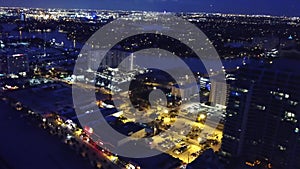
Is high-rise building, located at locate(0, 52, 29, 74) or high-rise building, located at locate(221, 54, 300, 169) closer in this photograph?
high-rise building, located at locate(221, 54, 300, 169)

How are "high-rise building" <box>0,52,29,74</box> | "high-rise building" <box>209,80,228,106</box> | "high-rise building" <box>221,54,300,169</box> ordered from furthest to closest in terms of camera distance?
1. "high-rise building" <box>0,52,29,74</box>
2. "high-rise building" <box>209,80,228,106</box>
3. "high-rise building" <box>221,54,300,169</box>

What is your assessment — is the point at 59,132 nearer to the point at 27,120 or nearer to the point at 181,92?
the point at 27,120

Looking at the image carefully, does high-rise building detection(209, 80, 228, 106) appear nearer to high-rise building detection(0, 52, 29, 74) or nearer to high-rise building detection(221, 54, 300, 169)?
high-rise building detection(221, 54, 300, 169)

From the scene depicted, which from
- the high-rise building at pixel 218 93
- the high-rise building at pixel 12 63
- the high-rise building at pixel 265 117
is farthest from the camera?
the high-rise building at pixel 12 63

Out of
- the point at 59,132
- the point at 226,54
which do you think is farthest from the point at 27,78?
the point at 226,54

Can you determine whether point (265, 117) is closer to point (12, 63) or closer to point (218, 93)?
point (218, 93)

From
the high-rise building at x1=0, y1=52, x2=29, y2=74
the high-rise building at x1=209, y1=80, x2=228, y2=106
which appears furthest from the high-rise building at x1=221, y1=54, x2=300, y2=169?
the high-rise building at x1=0, y1=52, x2=29, y2=74

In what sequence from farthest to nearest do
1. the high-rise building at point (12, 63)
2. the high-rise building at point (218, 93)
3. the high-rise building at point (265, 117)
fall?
the high-rise building at point (12, 63)
the high-rise building at point (218, 93)
the high-rise building at point (265, 117)

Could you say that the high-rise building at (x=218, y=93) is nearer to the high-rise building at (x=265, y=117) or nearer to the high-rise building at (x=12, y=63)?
the high-rise building at (x=265, y=117)

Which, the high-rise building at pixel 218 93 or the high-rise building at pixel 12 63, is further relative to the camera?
the high-rise building at pixel 12 63

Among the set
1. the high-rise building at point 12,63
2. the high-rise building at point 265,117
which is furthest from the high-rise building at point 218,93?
the high-rise building at point 12,63
